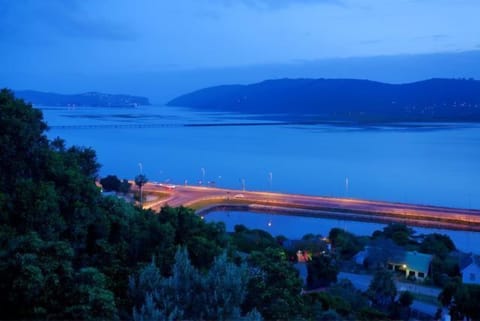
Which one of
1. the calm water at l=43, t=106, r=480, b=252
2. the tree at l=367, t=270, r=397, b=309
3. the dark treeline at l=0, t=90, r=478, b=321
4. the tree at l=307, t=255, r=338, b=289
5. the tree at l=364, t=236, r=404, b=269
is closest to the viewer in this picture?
the dark treeline at l=0, t=90, r=478, b=321

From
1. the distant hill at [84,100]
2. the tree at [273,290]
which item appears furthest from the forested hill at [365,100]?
the tree at [273,290]

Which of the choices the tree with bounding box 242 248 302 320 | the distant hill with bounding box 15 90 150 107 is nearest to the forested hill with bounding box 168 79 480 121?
the distant hill with bounding box 15 90 150 107

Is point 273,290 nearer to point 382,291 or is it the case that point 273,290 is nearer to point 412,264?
point 382,291

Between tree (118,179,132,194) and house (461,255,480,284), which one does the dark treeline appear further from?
tree (118,179,132,194)

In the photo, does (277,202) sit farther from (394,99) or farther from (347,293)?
(394,99)

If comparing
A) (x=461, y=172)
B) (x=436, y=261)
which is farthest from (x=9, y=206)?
(x=461, y=172)

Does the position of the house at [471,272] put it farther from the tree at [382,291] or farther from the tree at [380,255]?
the tree at [382,291]

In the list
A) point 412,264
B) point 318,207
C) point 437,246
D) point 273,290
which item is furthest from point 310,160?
point 273,290
